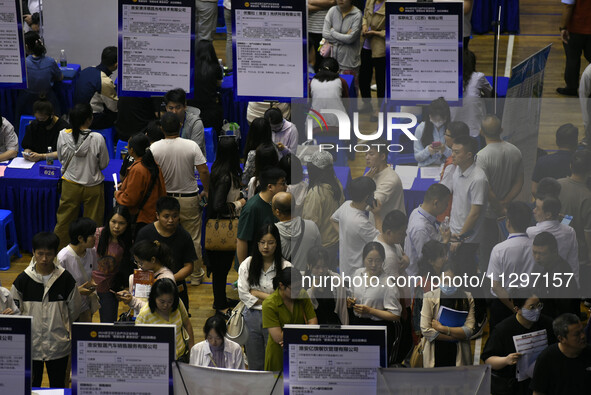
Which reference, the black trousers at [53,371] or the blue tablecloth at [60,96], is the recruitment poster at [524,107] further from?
the blue tablecloth at [60,96]

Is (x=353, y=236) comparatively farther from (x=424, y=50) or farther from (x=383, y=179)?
(x=424, y=50)

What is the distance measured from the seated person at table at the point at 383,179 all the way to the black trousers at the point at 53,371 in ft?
6.90

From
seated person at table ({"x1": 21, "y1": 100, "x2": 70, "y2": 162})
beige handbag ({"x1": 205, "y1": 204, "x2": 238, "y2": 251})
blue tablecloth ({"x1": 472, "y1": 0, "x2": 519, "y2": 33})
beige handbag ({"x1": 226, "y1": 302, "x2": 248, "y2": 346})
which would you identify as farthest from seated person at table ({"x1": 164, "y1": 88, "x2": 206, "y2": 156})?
blue tablecloth ({"x1": 472, "y1": 0, "x2": 519, "y2": 33})

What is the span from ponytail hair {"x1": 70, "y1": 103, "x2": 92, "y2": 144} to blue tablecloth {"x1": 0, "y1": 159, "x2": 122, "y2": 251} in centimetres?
50

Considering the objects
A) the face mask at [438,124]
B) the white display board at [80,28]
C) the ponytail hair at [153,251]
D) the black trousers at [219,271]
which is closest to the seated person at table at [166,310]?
the ponytail hair at [153,251]

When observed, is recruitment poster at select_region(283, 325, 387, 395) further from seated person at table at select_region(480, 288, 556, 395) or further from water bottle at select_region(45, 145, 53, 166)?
water bottle at select_region(45, 145, 53, 166)

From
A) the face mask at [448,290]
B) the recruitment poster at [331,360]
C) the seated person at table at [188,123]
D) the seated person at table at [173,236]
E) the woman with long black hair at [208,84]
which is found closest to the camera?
the recruitment poster at [331,360]

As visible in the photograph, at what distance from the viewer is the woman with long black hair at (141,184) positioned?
6797 millimetres

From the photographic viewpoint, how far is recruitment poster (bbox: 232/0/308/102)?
6594mm

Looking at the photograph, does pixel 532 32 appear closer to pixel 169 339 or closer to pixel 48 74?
pixel 48 74

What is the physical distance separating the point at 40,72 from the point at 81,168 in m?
2.03

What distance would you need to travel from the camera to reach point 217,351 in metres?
5.32

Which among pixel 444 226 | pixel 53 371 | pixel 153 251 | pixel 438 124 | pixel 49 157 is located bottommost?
pixel 53 371

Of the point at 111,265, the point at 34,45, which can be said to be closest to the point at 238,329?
the point at 111,265
